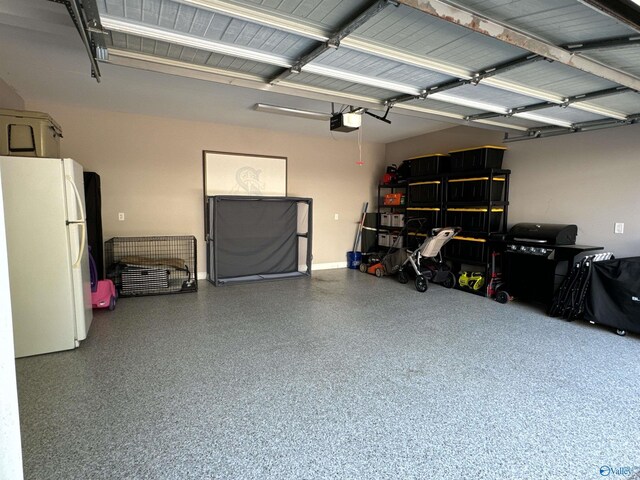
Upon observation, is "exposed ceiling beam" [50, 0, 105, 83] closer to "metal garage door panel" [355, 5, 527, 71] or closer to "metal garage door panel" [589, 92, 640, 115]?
"metal garage door panel" [355, 5, 527, 71]

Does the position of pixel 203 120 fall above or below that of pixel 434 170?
above

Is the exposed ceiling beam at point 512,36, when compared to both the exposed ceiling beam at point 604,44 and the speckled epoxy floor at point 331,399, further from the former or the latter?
the speckled epoxy floor at point 331,399

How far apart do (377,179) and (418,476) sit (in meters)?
6.45

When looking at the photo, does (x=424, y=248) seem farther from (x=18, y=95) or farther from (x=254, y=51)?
(x=18, y=95)

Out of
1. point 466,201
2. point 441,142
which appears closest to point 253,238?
point 466,201

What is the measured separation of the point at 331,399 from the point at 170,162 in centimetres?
472

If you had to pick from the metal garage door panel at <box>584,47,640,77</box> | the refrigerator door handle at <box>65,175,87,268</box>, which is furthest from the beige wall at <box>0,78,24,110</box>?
the metal garage door panel at <box>584,47,640,77</box>

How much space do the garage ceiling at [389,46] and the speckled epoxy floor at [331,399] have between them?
7.42 feet

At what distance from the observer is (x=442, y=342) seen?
3.38 meters

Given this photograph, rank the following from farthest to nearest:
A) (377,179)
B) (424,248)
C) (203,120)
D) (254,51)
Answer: (377,179)
(203,120)
(424,248)
(254,51)

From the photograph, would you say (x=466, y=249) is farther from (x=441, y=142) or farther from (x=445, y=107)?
(x=445, y=107)

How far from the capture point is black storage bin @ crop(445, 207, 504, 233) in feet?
16.7

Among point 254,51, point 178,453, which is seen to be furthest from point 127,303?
point 254,51

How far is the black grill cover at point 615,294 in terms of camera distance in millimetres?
3531
